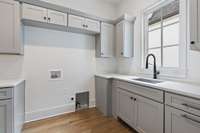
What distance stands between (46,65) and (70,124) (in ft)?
4.27

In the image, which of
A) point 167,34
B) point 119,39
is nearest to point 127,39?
point 119,39

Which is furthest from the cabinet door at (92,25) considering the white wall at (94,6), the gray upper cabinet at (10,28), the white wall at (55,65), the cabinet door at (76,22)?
the gray upper cabinet at (10,28)

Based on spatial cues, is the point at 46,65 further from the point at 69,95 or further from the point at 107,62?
the point at 107,62

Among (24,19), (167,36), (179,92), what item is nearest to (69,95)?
(24,19)

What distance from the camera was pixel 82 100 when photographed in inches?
120

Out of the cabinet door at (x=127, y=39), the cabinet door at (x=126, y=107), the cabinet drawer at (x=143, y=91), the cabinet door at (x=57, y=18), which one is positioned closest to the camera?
the cabinet drawer at (x=143, y=91)

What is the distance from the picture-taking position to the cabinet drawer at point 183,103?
1154 millimetres

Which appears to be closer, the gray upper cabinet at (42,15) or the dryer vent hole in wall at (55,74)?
the gray upper cabinet at (42,15)

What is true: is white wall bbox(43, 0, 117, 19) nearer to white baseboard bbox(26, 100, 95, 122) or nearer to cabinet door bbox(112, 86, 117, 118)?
cabinet door bbox(112, 86, 117, 118)

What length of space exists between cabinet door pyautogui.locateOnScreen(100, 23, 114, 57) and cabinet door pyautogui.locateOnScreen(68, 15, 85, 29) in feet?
1.88

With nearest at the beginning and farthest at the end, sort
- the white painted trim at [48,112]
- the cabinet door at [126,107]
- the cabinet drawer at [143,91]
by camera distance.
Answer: the cabinet drawer at [143,91] → the cabinet door at [126,107] → the white painted trim at [48,112]

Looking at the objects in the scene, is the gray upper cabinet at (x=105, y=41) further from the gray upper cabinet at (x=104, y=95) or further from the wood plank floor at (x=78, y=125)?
the wood plank floor at (x=78, y=125)

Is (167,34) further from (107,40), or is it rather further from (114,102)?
(114,102)

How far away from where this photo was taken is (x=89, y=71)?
312 cm
